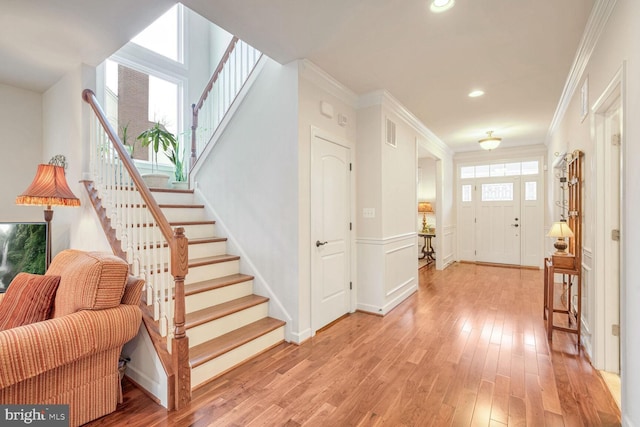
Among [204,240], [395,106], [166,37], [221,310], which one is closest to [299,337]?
[221,310]

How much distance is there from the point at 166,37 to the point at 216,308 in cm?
496

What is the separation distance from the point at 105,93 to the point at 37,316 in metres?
3.59

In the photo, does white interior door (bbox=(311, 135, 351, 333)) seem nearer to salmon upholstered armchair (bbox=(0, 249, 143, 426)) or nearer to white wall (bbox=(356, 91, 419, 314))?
white wall (bbox=(356, 91, 419, 314))

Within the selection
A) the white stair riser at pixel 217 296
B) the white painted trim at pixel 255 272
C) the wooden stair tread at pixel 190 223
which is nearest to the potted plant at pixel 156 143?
the white painted trim at pixel 255 272

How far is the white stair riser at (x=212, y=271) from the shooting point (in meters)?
2.84

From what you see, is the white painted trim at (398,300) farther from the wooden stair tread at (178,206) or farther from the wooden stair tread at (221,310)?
the wooden stair tread at (178,206)

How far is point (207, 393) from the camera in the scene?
2.06 metres

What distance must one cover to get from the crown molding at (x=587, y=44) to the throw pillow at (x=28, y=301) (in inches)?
160

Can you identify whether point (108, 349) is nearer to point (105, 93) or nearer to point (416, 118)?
point (105, 93)

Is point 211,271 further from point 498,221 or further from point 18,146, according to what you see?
point 498,221

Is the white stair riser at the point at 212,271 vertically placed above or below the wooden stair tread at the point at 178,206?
below

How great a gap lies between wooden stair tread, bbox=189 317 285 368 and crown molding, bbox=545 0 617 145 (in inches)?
135

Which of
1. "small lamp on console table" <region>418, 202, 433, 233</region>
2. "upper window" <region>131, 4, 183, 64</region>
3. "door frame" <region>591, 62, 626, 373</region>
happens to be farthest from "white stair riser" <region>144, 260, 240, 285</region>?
"small lamp on console table" <region>418, 202, 433, 233</region>

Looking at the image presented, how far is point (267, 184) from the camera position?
3.06 metres
